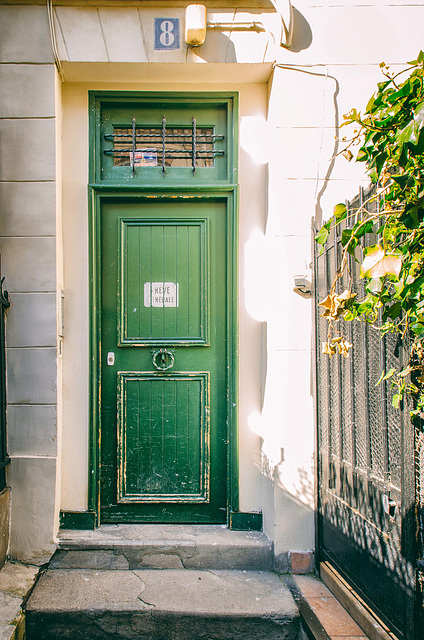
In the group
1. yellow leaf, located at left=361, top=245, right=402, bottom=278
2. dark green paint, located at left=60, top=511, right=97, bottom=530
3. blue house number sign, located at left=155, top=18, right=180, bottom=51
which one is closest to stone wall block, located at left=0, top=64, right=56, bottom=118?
blue house number sign, located at left=155, top=18, right=180, bottom=51

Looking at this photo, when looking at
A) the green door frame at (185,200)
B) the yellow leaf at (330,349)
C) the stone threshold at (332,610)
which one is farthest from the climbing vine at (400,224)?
the green door frame at (185,200)

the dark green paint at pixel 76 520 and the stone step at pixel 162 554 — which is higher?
the dark green paint at pixel 76 520

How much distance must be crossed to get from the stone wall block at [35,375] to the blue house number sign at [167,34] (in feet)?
7.33

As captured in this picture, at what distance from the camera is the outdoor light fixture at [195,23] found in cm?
321

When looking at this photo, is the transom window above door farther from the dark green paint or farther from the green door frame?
the dark green paint

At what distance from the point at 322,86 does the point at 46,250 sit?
2206 millimetres

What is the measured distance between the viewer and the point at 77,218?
3.46 meters

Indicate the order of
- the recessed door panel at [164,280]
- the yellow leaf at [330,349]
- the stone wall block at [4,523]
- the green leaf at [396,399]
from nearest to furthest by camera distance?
the green leaf at [396,399] < the yellow leaf at [330,349] < the stone wall block at [4,523] < the recessed door panel at [164,280]

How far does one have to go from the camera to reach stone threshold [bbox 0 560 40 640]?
2576 mm

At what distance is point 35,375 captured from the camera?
3.27m

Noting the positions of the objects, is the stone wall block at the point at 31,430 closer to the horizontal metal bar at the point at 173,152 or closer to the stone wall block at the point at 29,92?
the horizontal metal bar at the point at 173,152

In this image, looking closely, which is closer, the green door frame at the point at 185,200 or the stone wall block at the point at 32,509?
the stone wall block at the point at 32,509

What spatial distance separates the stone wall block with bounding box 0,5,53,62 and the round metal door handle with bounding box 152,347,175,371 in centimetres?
216

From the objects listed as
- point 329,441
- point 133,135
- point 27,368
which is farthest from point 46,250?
point 329,441
